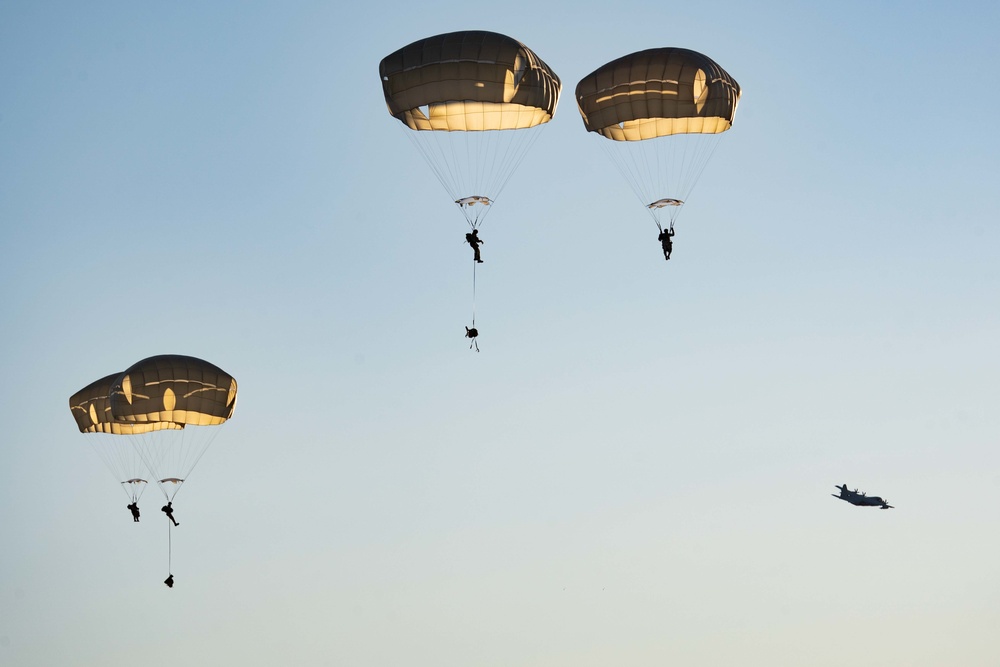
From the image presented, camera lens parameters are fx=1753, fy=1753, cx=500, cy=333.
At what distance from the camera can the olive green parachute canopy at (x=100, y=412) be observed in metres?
71.6

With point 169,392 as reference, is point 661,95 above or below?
above

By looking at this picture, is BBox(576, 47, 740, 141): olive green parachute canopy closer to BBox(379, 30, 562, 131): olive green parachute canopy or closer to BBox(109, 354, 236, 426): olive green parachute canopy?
BBox(379, 30, 562, 131): olive green parachute canopy

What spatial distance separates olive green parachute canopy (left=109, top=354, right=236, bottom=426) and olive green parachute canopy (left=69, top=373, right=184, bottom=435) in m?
5.30

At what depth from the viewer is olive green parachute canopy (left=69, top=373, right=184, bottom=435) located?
71.6 m

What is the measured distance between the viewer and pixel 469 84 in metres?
54.5

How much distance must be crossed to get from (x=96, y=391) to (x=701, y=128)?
95.4ft

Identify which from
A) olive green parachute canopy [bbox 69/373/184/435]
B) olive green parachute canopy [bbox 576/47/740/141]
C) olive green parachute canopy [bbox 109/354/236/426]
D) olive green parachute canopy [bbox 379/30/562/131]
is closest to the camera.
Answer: olive green parachute canopy [bbox 379/30/562/131]

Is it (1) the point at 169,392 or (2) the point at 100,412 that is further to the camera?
(2) the point at 100,412

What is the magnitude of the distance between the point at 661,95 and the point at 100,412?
28872 mm

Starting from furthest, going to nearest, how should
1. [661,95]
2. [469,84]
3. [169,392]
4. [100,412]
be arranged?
[100,412] → [169,392] → [661,95] → [469,84]

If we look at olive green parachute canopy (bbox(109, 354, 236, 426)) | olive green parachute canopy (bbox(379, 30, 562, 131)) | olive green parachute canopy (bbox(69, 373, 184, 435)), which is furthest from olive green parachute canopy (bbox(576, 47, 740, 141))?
olive green parachute canopy (bbox(69, 373, 184, 435))

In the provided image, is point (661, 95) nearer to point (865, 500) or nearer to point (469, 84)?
point (469, 84)

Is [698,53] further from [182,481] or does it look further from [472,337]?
[182,481]

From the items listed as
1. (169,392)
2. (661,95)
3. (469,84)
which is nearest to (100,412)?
(169,392)
